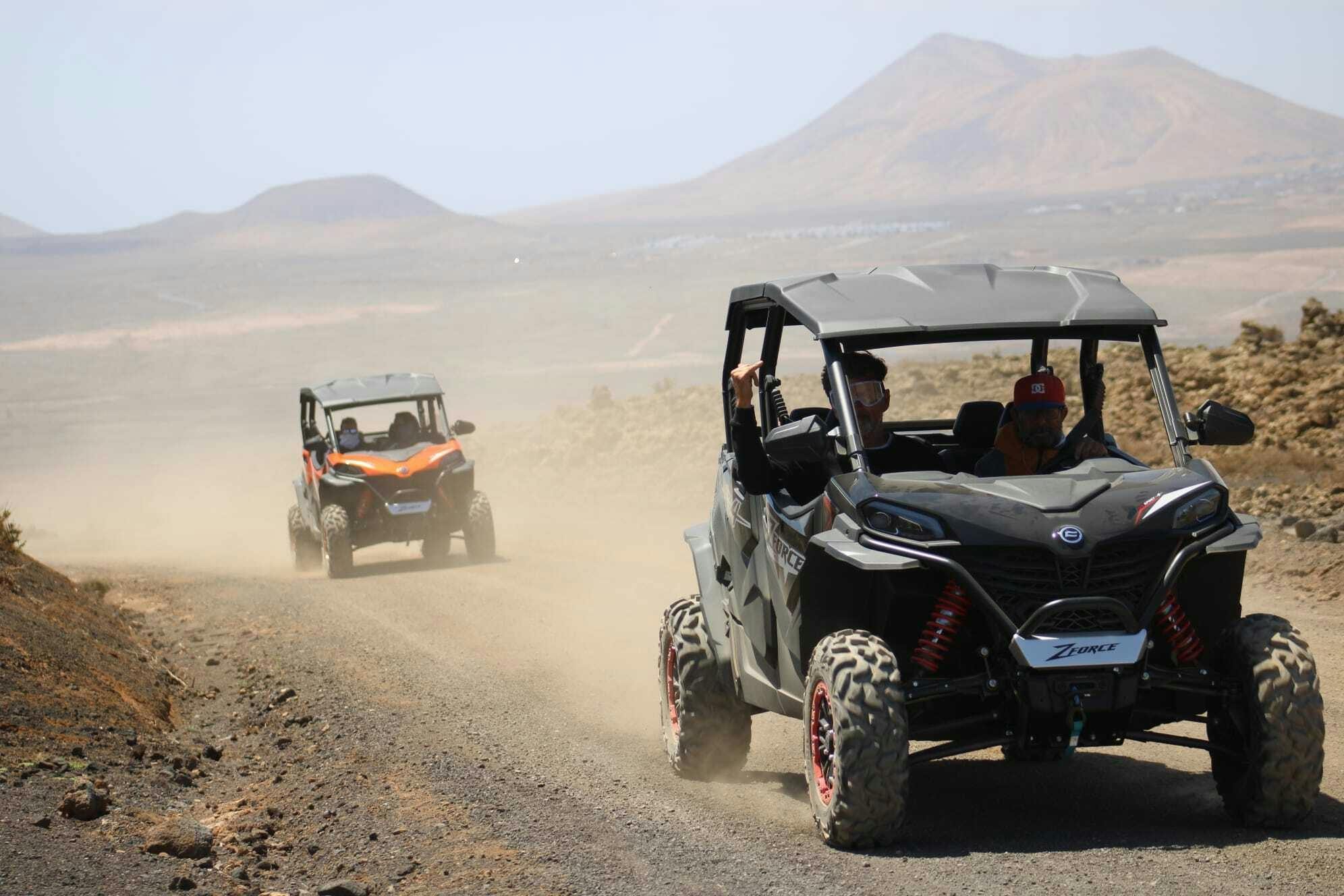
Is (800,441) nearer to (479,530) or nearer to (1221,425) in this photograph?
(1221,425)

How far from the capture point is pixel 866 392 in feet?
23.4

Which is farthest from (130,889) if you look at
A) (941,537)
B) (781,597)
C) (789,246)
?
(789,246)

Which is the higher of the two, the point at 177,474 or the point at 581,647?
the point at 581,647

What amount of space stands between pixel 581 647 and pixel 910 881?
747cm

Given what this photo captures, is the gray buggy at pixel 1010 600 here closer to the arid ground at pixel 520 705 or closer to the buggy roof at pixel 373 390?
the arid ground at pixel 520 705

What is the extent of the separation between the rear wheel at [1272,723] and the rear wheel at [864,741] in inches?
51.3

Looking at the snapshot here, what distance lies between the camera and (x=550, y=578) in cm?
1800

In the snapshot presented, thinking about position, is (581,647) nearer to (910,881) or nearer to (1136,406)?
(910,881)

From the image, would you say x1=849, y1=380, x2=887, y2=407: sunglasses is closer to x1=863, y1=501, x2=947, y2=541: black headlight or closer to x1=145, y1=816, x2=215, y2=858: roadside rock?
x1=863, y1=501, x2=947, y2=541: black headlight

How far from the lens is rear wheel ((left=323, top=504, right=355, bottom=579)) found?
1936 cm

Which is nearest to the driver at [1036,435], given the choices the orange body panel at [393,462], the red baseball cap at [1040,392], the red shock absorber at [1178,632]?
the red baseball cap at [1040,392]

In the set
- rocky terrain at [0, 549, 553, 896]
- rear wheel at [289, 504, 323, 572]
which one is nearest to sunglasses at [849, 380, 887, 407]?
rocky terrain at [0, 549, 553, 896]

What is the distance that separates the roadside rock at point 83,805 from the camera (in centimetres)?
724

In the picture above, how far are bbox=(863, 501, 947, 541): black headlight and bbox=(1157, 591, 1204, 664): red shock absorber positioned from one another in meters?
0.99
